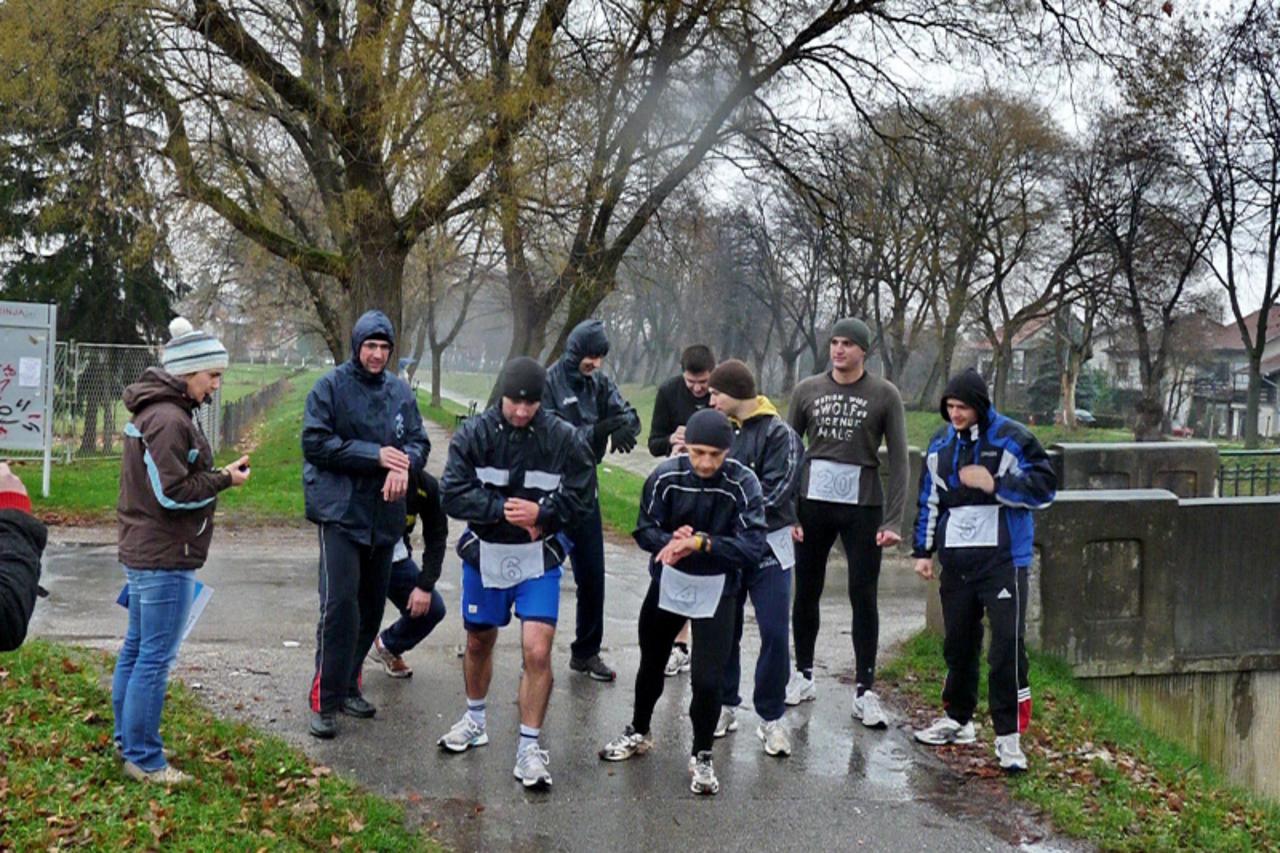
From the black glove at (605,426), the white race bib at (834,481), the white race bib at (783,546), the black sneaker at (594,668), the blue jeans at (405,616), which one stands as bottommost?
the black sneaker at (594,668)

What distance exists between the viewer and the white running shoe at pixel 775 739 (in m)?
6.17

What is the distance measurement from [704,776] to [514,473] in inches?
63.4

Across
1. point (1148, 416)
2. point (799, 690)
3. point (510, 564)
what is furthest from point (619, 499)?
point (1148, 416)

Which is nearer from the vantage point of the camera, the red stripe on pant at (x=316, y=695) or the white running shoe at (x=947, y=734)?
the red stripe on pant at (x=316, y=695)

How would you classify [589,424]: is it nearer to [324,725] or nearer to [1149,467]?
[324,725]

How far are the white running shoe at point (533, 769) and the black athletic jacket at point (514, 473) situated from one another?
0.85 meters

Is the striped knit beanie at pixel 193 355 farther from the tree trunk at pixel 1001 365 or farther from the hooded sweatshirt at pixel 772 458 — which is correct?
the tree trunk at pixel 1001 365

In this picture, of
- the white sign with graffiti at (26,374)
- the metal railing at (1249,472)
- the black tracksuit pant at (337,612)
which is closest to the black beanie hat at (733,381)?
the black tracksuit pant at (337,612)

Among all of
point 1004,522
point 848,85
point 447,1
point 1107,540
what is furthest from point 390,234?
point 1004,522

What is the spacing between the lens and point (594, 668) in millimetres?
7344

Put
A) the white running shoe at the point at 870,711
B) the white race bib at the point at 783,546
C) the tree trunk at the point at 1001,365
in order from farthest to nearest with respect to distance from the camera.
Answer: the tree trunk at the point at 1001,365 < the white running shoe at the point at 870,711 < the white race bib at the point at 783,546

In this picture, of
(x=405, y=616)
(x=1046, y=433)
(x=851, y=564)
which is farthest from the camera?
(x=1046, y=433)

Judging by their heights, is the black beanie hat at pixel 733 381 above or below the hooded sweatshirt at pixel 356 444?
above

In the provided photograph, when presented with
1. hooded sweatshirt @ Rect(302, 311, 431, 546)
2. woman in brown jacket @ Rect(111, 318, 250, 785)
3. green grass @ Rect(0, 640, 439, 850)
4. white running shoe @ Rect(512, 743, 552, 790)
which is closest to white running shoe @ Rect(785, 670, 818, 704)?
white running shoe @ Rect(512, 743, 552, 790)
